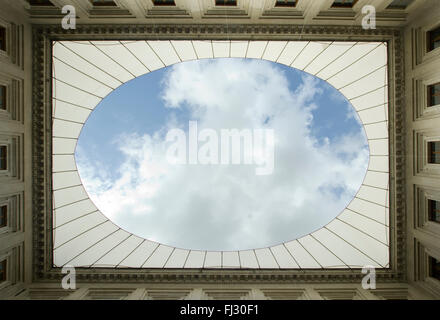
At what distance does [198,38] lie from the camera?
18.1 meters

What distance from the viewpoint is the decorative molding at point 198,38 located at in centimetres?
1775

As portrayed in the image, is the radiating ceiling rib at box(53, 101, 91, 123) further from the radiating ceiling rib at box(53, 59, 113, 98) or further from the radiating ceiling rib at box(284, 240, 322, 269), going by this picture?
the radiating ceiling rib at box(284, 240, 322, 269)

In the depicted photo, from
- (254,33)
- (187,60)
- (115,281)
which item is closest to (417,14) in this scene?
(254,33)

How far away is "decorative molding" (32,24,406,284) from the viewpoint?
1775cm

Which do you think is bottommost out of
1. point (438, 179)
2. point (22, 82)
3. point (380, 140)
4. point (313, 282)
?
point (313, 282)

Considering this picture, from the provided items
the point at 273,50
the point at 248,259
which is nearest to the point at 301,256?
the point at 248,259

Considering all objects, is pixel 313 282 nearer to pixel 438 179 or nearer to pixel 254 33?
pixel 438 179

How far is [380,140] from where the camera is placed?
20109 millimetres

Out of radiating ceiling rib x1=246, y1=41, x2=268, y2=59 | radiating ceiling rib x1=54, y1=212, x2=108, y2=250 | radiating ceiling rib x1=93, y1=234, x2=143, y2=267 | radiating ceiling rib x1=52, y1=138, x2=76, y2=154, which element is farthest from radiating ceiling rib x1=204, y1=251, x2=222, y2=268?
radiating ceiling rib x1=246, y1=41, x2=268, y2=59

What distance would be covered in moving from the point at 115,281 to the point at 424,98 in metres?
21.7

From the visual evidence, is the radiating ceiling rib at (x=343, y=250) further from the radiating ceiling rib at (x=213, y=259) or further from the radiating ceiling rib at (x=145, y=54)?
the radiating ceiling rib at (x=145, y=54)

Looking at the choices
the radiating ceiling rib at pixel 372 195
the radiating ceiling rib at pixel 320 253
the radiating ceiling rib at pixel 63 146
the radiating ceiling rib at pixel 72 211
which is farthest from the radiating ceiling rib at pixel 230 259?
the radiating ceiling rib at pixel 63 146

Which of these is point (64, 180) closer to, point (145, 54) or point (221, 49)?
point (145, 54)

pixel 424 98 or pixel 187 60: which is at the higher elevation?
pixel 187 60
